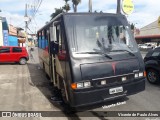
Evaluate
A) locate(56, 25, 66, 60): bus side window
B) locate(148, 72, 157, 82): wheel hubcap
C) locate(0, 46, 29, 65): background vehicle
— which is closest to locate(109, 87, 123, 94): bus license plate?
locate(56, 25, 66, 60): bus side window

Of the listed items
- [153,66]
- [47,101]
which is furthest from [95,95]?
[153,66]

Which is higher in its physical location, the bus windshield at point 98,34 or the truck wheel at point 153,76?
the bus windshield at point 98,34

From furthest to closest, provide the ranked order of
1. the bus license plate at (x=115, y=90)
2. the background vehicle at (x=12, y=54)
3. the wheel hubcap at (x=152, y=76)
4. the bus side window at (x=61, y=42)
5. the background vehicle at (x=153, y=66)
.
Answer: the background vehicle at (x=12, y=54)
the wheel hubcap at (x=152, y=76)
the background vehicle at (x=153, y=66)
the bus side window at (x=61, y=42)
the bus license plate at (x=115, y=90)

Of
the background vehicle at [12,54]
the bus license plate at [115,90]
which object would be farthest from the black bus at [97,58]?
the background vehicle at [12,54]

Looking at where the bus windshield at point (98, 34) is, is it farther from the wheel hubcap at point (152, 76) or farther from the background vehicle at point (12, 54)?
the background vehicle at point (12, 54)

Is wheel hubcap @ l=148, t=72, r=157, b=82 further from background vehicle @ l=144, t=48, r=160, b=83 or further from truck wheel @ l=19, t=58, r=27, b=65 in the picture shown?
truck wheel @ l=19, t=58, r=27, b=65

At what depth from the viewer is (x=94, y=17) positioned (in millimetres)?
5387

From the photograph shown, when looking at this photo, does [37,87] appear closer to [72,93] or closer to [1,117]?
[1,117]

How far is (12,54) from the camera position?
58.4 ft

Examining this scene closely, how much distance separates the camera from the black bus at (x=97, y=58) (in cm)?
470

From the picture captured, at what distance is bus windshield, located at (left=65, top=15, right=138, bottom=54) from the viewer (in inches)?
197

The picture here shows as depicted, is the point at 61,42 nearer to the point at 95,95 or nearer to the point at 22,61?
the point at 95,95

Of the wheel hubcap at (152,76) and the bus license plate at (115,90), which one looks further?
the wheel hubcap at (152,76)

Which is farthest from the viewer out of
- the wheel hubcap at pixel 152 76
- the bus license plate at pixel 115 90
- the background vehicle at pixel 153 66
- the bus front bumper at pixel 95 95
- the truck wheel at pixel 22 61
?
the truck wheel at pixel 22 61
